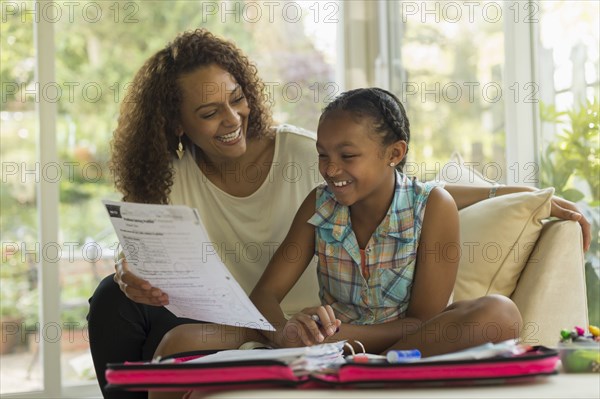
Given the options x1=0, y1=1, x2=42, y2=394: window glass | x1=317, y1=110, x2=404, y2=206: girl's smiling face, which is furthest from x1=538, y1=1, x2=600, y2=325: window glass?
x1=0, y1=1, x2=42, y2=394: window glass

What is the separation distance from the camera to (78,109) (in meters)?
4.16

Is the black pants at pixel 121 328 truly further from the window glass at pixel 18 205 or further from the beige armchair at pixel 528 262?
the window glass at pixel 18 205

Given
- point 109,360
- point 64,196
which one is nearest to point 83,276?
point 64,196

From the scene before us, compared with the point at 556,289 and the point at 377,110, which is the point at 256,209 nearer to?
the point at 377,110

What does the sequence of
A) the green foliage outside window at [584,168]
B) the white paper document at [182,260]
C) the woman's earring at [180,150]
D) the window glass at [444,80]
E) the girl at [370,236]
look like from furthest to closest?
the window glass at [444,80] → the green foliage outside window at [584,168] → the woman's earring at [180,150] → the girl at [370,236] → the white paper document at [182,260]

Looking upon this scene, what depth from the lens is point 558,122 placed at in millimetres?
2785

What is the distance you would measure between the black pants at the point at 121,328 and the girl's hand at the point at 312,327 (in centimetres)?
51

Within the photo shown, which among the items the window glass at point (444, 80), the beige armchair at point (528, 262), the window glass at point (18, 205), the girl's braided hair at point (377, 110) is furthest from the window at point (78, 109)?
the beige armchair at point (528, 262)

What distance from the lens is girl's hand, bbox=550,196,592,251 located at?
2.03 metres

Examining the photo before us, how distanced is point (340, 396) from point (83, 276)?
2.95m

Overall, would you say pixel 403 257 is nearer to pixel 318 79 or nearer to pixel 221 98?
pixel 221 98

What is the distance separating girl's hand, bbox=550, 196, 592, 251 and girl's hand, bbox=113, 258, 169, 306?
0.95 m

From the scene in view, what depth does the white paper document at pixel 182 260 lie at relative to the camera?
1.54 meters

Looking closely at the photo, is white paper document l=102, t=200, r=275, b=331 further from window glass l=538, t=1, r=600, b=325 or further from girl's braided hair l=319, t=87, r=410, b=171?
window glass l=538, t=1, r=600, b=325
